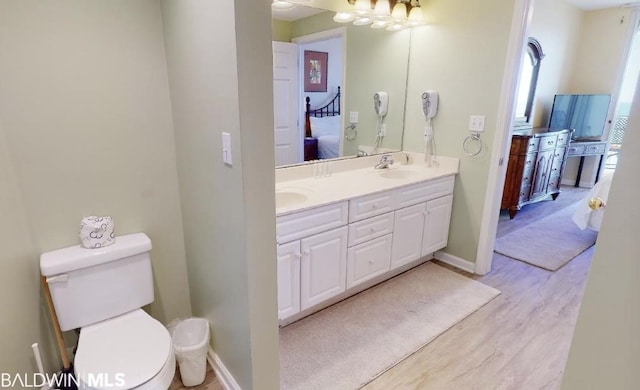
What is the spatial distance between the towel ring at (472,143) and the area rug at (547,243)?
1.13 meters

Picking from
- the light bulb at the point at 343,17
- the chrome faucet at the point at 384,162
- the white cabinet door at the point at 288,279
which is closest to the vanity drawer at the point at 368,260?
the white cabinet door at the point at 288,279

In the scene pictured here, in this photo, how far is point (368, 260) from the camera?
234 centimetres

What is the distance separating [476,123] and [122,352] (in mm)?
2626

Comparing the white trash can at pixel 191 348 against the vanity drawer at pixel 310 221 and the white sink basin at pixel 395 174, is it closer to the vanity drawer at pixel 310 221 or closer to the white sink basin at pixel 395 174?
the vanity drawer at pixel 310 221

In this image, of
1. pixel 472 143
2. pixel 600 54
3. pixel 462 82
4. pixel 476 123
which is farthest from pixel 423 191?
pixel 600 54

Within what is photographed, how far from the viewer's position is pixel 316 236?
198cm

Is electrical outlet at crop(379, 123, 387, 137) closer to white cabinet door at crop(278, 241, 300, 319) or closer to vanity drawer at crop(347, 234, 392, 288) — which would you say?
vanity drawer at crop(347, 234, 392, 288)

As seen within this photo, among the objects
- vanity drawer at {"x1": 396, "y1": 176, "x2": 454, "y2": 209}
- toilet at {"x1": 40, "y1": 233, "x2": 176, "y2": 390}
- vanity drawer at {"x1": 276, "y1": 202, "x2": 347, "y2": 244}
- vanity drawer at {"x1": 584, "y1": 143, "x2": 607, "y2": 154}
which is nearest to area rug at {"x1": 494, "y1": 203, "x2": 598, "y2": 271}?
vanity drawer at {"x1": 396, "y1": 176, "x2": 454, "y2": 209}

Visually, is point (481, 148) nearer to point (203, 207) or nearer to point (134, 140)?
point (203, 207)

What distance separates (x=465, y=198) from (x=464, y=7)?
146 centimetres

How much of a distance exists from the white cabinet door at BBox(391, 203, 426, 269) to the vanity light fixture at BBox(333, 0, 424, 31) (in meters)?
1.50

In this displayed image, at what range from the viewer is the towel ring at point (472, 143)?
2615 millimetres

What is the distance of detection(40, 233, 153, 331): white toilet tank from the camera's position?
1.46 metres

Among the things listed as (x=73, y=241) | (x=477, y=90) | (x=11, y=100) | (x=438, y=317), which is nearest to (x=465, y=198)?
(x=477, y=90)
